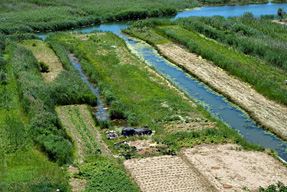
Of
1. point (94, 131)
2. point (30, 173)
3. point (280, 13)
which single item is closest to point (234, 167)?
point (94, 131)

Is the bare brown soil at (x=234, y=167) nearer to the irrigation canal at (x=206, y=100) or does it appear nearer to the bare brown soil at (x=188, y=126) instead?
the irrigation canal at (x=206, y=100)

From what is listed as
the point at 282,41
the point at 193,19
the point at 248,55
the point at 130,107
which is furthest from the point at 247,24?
the point at 130,107

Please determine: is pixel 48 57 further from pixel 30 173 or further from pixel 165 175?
pixel 165 175

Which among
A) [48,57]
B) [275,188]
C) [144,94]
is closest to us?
[275,188]

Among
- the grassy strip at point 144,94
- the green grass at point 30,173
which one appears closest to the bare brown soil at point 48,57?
the grassy strip at point 144,94

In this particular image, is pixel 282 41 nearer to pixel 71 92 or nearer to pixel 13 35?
pixel 71 92
